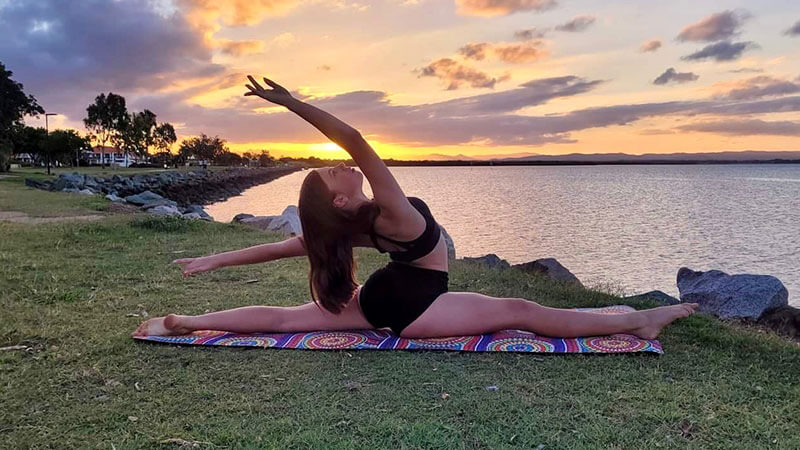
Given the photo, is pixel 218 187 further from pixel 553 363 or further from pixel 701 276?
pixel 553 363

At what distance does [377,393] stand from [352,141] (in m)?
1.28

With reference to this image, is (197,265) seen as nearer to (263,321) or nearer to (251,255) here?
(251,255)

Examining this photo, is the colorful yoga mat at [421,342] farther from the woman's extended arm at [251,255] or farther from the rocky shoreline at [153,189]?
the rocky shoreline at [153,189]

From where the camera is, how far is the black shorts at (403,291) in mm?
3535

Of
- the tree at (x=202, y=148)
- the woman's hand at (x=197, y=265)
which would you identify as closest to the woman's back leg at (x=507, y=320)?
the woman's hand at (x=197, y=265)

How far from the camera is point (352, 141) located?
120 inches

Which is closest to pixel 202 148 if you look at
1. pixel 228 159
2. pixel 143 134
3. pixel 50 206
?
pixel 228 159

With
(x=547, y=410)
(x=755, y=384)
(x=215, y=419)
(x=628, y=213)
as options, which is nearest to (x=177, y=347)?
(x=215, y=419)

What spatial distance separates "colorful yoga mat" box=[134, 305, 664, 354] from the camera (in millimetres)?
3516

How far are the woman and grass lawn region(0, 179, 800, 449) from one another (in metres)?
0.25

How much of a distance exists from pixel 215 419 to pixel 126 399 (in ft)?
1.82

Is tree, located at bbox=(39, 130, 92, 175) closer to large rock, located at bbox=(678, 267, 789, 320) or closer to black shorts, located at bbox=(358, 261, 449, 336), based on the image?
large rock, located at bbox=(678, 267, 789, 320)

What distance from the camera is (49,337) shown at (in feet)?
12.5

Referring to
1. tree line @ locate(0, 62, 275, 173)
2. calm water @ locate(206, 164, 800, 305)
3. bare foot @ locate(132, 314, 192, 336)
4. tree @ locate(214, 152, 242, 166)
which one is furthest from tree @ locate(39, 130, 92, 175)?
tree @ locate(214, 152, 242, 166)
